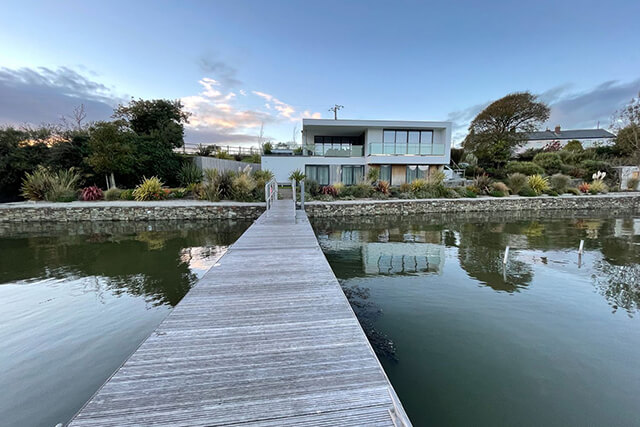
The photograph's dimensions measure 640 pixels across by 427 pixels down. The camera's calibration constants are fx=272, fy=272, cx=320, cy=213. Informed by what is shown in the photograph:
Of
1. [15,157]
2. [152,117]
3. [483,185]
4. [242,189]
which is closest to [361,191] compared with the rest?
[242,189]

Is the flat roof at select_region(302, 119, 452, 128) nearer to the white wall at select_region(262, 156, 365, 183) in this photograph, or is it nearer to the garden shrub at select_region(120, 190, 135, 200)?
the white wall at select_region(262, 156, 365, 183)

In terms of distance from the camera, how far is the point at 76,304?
456 centimetres

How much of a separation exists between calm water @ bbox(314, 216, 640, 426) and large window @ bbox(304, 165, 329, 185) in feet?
37.7

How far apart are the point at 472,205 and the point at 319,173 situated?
9.94 m

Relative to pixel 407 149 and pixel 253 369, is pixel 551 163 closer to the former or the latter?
pixel 407 149

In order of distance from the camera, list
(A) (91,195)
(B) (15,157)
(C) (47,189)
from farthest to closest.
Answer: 1. (B) (15,157)
2. (A) (91,195)
3. (C) (47,189)

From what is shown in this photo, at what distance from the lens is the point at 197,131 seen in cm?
2794

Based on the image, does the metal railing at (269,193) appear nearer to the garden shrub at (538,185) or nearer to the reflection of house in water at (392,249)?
the reflection of house in water at (392,249)

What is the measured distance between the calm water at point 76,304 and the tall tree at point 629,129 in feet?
112

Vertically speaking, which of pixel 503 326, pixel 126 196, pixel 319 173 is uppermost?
pixel 319 173

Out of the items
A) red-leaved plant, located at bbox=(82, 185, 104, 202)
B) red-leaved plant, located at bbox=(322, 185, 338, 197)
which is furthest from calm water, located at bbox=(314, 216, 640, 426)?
red-leaved plant, located at bbox=(82, 185, 104, 202)

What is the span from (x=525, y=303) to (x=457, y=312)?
4.46 ft

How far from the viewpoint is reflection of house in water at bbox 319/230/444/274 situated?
21.4 ft

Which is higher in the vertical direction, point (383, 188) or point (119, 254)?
point (383, 188)
